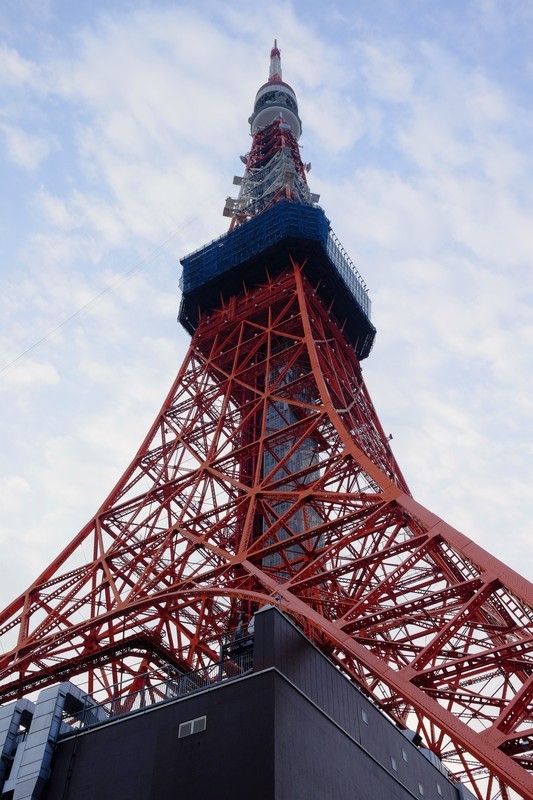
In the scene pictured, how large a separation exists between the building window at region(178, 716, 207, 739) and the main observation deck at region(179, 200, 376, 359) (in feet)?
75.3

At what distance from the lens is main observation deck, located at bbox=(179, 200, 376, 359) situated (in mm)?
35969

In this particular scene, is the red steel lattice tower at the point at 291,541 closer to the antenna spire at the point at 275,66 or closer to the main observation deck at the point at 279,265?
the main observation deck at the point at 279,265

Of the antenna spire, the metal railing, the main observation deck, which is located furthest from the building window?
the antenna spire

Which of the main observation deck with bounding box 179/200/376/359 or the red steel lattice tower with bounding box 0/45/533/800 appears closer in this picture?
the red steel lattice tower with bounding box 0/45/533/800

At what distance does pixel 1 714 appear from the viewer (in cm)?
2014

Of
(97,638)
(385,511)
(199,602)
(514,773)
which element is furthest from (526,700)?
(97,638)

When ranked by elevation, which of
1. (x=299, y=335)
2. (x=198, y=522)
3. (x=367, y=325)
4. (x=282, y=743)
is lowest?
(x=282, y=743)

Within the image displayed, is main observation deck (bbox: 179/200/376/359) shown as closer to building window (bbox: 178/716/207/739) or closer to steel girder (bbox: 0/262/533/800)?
steel girder (bbox: 0/262/533/800)

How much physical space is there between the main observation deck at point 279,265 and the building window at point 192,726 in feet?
75.3

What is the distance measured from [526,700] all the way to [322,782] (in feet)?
14.4

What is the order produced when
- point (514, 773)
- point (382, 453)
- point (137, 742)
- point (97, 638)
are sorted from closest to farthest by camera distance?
point (514, 773) < point (137, 742) < point (97, 638) < point (382, 453)

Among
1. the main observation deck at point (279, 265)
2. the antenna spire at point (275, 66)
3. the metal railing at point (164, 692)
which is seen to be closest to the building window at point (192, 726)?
the metal railing at point (164, 692)

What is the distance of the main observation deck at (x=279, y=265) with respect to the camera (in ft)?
118

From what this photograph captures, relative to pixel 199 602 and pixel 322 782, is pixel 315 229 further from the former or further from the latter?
pixel 322 782
